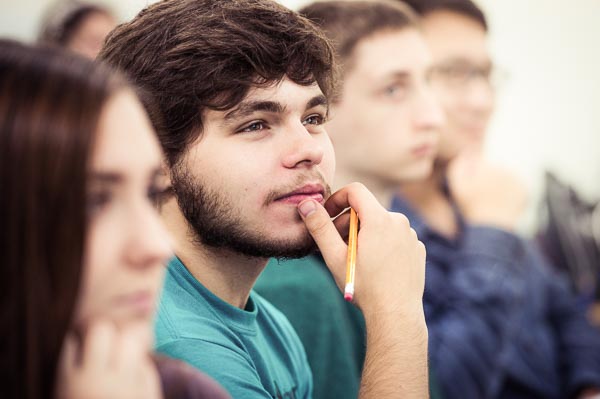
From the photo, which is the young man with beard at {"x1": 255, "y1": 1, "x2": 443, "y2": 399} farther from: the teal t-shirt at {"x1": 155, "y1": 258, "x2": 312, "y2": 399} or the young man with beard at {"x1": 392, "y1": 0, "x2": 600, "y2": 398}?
the teal t-shirt at {"x1": 155, "y1": 258, "x2": 312, "y2": 399}

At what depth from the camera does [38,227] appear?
615mm

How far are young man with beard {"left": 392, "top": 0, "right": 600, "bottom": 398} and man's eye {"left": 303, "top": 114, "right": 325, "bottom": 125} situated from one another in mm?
946

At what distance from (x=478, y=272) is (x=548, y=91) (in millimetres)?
2274

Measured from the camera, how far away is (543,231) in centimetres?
294

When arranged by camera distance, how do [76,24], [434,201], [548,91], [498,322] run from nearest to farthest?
[498,322]
[434,201]
[76,24]
[548,91]

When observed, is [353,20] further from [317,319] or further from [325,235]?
[325,235]

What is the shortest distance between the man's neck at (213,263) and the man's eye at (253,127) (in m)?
0.15

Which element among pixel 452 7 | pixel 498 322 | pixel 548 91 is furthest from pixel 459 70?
pixel 548 91

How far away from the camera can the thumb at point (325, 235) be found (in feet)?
3.66

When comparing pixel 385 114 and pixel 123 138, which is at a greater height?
pixel 123 138

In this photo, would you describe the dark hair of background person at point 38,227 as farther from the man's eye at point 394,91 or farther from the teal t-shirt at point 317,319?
the man's eye at point 394,91

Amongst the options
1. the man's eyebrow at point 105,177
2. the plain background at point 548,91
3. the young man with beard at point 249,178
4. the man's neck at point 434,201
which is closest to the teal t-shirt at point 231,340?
the young man with beard at point 249,178

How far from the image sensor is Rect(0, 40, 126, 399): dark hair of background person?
61cm

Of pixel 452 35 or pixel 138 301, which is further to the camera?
pixel 452 35
